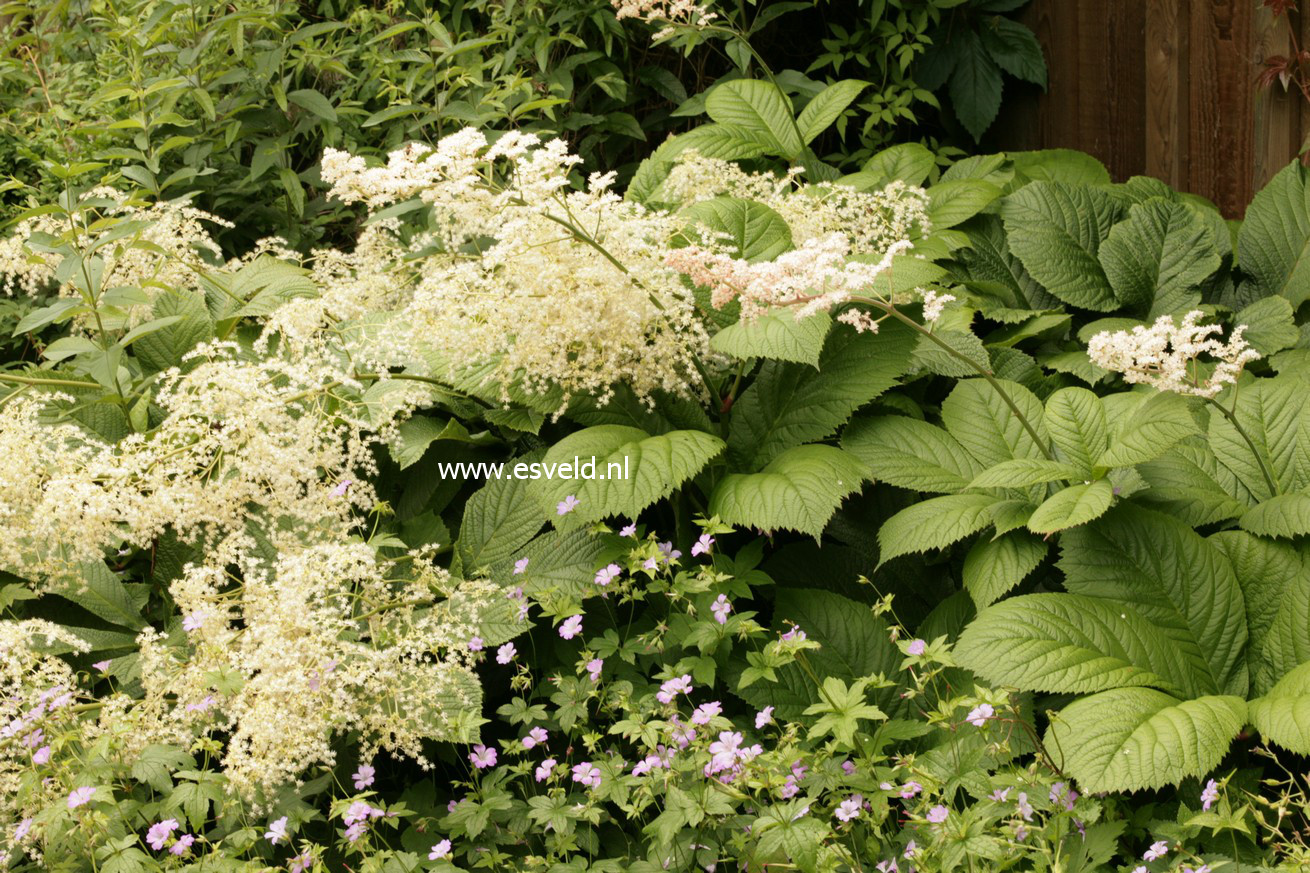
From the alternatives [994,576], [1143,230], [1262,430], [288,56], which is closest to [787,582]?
[994,576]

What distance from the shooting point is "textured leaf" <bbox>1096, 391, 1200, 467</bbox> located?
1994mm

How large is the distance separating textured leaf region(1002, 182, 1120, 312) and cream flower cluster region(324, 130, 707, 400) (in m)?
1.21

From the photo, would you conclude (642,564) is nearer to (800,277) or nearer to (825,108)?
(800,277)

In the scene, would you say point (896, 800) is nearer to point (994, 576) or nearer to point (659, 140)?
point (994, 576)

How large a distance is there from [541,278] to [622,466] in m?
0.38

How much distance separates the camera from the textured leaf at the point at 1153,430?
78.5 inches

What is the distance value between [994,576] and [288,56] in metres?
2.84

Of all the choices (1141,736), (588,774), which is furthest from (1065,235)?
(588,774)

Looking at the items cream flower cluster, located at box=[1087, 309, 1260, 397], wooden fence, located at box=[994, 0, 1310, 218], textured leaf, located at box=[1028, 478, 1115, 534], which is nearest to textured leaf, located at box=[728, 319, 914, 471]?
textured leaf, located at box=[1028, 478, 1115, 534]

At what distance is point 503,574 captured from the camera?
2.34 m

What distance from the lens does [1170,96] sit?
3.79 m

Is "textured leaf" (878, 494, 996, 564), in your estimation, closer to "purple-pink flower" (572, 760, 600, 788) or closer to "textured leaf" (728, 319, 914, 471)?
"textured leaf" (728, 319, 914, 471)

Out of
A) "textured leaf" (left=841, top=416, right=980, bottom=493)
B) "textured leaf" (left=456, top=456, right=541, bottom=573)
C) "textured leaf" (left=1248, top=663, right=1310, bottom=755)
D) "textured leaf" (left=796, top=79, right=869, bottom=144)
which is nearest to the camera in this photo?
"textured leaf" (left=1248, top=663, right=1310, bottom=755)

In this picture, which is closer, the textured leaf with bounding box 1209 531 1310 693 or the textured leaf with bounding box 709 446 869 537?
the textured leaf with bounding box 1209 531 1310 693
